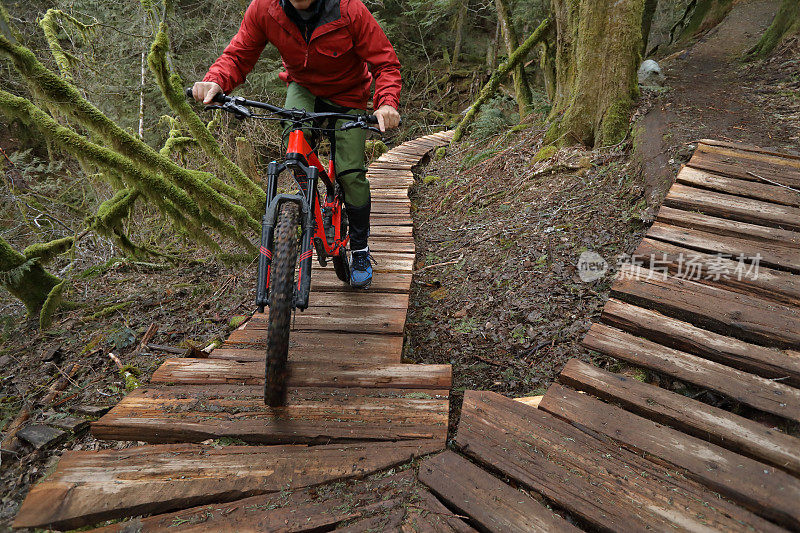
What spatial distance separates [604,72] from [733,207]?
7.95ft

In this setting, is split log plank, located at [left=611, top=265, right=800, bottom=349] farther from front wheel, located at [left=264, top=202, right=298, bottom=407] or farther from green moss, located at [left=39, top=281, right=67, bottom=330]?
green moss, located at [left=39, top=281, right=67, bottom=330]

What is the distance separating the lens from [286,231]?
2.26 metres

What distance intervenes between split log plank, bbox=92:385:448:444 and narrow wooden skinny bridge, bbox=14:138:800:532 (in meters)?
0.01

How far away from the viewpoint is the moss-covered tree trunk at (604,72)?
4.66 metres

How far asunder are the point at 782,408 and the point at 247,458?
256 cm

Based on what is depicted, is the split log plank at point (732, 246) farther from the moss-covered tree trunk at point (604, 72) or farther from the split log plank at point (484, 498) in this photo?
the split log plank at point (484, 498)

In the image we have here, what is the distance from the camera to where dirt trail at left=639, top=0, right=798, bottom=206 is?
4035 millimetres

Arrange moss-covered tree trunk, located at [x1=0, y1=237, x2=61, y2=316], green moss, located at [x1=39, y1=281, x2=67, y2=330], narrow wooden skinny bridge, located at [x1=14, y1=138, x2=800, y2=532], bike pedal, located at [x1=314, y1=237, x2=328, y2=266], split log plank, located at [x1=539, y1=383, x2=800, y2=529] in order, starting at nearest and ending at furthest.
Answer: split log plank, located at [x1=539, y1=383, x2=800, y2=529] → narrow wooden skinny bridge, located at [x1=14, y1=138, x2=800, y2=532] → bike pedal, located at [x1=314, y1=237, x2=328, y2=266] → moss-covered tree trunk, located at [x1=0, y1=237, x2=61, y2=316] → green moss, located at [x1=39, y1=281, x2=67, y2=330]

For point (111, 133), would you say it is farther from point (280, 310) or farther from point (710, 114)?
point (710, 114)

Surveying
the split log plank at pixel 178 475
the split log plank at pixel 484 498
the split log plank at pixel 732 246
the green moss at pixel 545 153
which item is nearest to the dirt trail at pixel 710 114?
the split log plank at pixel 732 246

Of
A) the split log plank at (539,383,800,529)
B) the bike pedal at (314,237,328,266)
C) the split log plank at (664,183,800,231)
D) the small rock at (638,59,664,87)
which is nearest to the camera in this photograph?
the split log plank at (539,383,800,529)

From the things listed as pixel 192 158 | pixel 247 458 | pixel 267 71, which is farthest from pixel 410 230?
pixel 267 71

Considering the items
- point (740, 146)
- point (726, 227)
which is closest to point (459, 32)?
point (740, 146)

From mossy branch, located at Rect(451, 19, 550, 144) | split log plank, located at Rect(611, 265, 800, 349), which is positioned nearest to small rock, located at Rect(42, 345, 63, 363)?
split log plank, located at Rect(611, 265, 800, 349)
